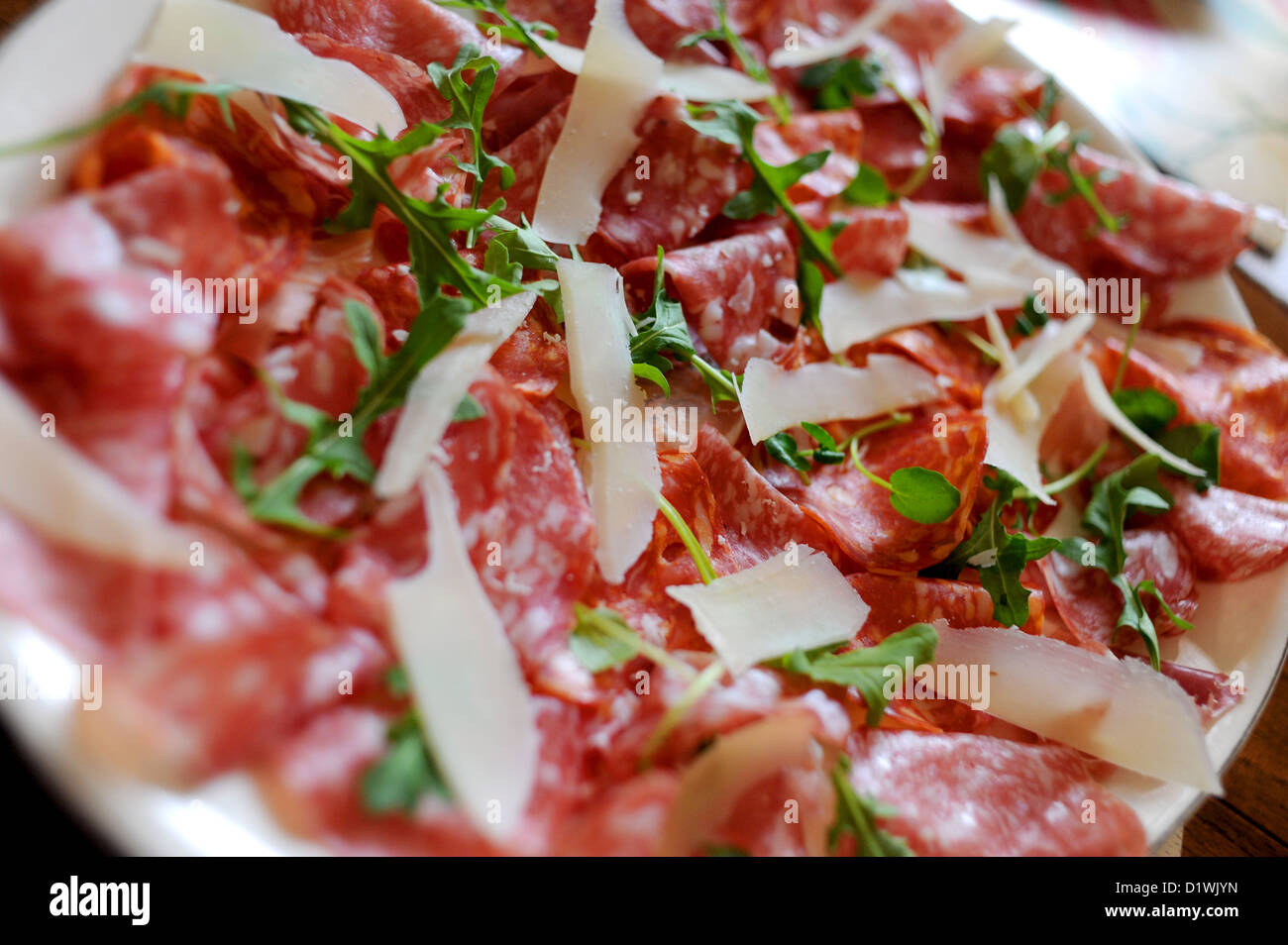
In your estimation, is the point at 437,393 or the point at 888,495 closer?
the point at 437,393

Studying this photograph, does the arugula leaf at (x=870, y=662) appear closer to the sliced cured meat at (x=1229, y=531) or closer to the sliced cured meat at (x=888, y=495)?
the sliced cured meat at (x=888, y=495)

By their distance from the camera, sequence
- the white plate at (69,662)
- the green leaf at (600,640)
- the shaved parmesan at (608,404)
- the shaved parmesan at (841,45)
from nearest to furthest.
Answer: the white plate at (69,662), the green leaf at (600,640), the shaved parmesan at (608,404), the shaved parmesan at (841,45)

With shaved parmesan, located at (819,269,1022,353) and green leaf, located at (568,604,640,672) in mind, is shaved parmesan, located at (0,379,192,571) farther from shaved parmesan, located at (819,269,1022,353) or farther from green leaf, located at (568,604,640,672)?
shaved parmesan, located at (819,269,1022,353)

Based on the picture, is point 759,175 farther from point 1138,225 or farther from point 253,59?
point 1138,225

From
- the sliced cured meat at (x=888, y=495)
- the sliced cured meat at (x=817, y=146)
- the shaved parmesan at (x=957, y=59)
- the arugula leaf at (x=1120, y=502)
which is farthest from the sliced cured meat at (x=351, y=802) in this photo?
the shaved parmesan at (x=957, y=59)

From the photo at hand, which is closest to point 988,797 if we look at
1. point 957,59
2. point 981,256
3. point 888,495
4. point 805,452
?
point 888,495

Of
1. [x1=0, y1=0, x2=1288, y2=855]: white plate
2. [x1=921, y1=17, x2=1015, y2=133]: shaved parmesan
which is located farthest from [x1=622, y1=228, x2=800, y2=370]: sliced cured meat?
[x1=0, y1=0, x2=1288, y2=855]: white plate
